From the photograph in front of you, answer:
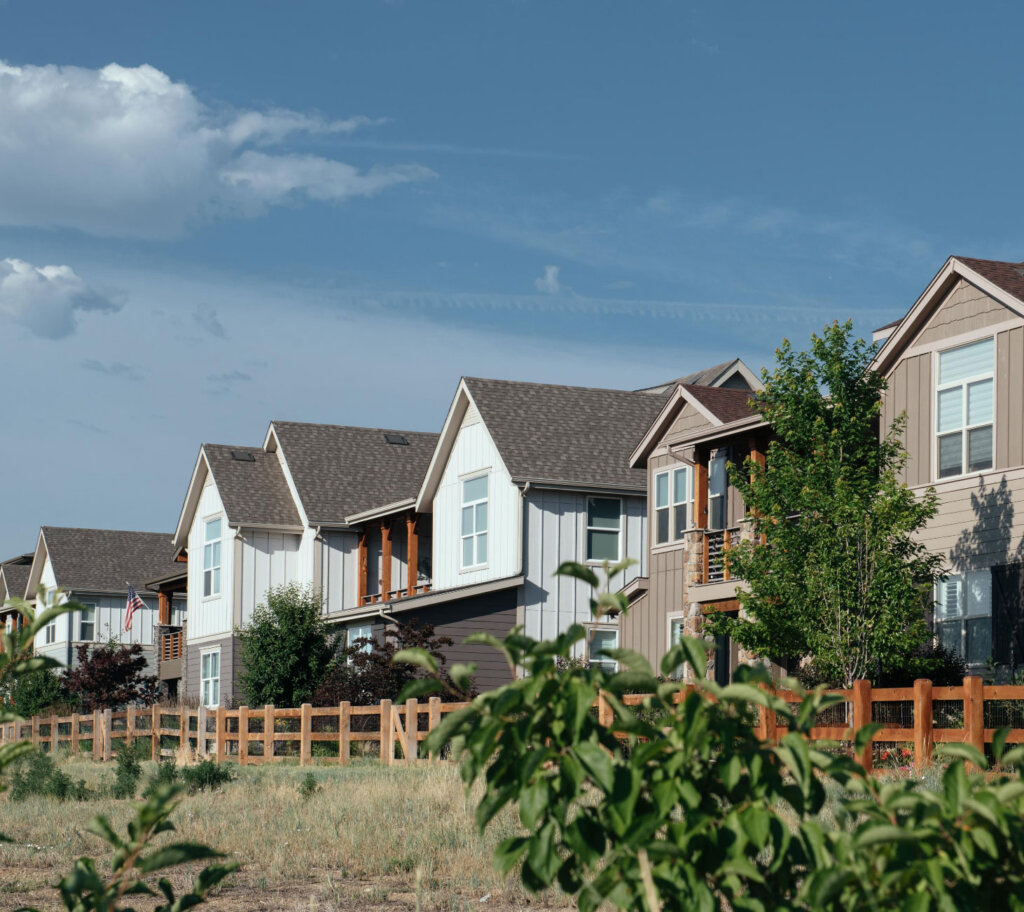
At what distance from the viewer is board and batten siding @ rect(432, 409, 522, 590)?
34406mm

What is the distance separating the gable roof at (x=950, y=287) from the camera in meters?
21.8

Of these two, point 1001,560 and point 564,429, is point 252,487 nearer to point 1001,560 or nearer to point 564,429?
point 564,429

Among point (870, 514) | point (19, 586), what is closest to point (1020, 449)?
point (870, 514)

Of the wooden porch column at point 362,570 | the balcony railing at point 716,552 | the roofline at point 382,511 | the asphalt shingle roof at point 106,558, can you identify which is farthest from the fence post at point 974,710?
the asphalt shingle roof at point 106,558

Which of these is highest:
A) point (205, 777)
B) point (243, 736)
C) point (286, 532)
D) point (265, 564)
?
point (286, 532)

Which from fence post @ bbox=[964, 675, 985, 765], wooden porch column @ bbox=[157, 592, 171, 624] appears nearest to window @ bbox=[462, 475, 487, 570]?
wooden porch column @ bbox=[157, 592, 171, 624]

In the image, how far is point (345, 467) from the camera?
43.6 m

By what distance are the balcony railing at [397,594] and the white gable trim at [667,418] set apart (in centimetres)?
799

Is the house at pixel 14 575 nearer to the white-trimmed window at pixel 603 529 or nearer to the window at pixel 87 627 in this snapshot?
the window at pixel 87 627

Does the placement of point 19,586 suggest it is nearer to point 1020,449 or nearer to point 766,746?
point 1020,449

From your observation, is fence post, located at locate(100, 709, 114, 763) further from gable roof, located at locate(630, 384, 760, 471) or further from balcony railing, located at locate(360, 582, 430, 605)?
gable roof, located at locate(630, 384, 760, 471)

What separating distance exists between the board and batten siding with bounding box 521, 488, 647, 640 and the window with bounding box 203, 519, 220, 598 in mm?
12603

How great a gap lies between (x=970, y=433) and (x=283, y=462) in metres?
25.8

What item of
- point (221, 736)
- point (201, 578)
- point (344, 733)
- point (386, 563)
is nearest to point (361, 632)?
point (386, 563)
